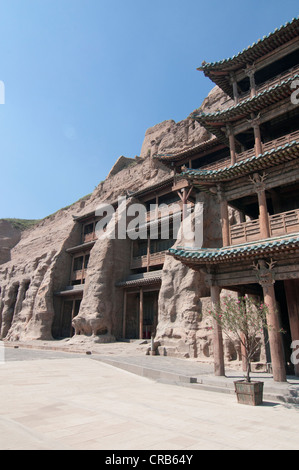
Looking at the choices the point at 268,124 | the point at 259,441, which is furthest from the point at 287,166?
the point at 259,441

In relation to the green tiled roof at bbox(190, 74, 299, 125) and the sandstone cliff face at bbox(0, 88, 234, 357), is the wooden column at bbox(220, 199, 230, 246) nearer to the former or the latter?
the green tiled roof at bbox(190, 74, 299, 125)

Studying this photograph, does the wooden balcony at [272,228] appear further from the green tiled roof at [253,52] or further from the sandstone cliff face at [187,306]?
the green tiled roof at [253,52]

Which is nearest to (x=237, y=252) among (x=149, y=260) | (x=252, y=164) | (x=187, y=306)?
(x=252, y=164)

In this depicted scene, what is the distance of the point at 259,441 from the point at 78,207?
128 feet

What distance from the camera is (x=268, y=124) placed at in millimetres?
13422

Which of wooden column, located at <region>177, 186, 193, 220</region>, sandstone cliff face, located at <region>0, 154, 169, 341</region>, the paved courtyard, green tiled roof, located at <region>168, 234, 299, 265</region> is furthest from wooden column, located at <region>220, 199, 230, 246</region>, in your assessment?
sandstone cliff face, located at <region>0, 154, 169, 341</region>

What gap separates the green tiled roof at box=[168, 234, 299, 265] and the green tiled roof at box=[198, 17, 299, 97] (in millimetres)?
9378

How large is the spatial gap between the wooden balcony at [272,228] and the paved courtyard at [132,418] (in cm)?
556

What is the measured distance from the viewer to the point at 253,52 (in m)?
14.0

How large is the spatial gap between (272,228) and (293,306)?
2.93m

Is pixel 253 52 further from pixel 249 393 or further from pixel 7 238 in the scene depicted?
pixel 7 238

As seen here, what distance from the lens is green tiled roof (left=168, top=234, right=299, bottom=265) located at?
9008mm

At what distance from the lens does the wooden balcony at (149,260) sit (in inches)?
923
